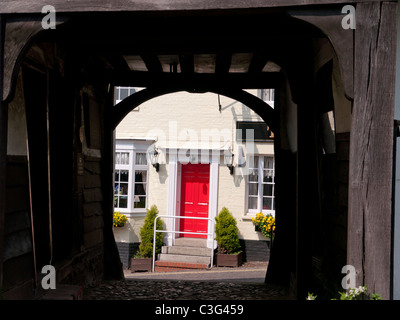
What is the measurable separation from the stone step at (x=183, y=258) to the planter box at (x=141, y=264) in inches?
17.8

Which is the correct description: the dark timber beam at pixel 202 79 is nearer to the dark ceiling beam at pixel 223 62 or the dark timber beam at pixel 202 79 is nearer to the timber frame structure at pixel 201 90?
the timber frame structure at pixel 201 90

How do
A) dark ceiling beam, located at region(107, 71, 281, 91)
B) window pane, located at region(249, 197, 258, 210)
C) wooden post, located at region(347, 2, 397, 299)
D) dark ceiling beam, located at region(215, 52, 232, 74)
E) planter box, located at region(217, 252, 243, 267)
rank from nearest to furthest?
wooden post, located at region(347, 2, 397, 299) → dark ceiling beam, located at region(215, 52, 232, 74) → dark ceiling beam, located at region(107, 71, 281, 91) → planter box, located at region(217, 252, 243, 267) → window pane, located at region(249, 197, 258, 210)

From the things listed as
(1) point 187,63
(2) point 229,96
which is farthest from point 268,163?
(1) point 187,63

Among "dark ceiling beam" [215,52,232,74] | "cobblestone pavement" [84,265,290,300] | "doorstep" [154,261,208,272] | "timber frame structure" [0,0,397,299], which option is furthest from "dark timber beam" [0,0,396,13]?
"doorstep" [154,261,208,272]

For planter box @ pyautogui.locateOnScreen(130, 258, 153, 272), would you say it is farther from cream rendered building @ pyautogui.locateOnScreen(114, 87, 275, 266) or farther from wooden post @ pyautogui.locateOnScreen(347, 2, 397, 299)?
wooden post @ pyautogui.locateOnScreen(347, 2, 397, 299)

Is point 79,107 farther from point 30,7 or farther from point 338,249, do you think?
point 338,249

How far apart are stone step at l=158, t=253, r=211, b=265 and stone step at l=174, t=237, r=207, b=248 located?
0.45m

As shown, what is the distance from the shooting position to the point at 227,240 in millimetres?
12594

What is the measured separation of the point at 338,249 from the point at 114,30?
9.44 feet

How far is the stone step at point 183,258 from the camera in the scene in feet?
41.2

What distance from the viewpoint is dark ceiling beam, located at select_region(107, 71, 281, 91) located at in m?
7.37

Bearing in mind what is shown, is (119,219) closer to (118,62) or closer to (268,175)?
(268,175)

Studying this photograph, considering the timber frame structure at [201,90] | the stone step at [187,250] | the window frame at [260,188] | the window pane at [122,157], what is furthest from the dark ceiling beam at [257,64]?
the window pane at [122,157]
